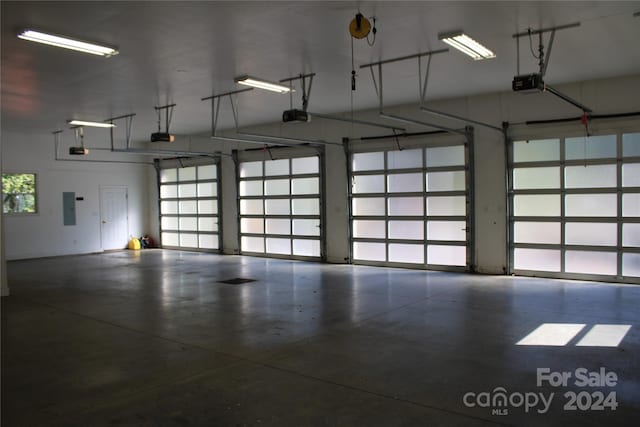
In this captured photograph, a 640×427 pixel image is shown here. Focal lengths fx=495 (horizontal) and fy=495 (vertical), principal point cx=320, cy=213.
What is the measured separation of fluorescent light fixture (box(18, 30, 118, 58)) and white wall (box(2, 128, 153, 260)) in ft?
28.4

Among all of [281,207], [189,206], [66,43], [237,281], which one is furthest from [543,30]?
[189,206]

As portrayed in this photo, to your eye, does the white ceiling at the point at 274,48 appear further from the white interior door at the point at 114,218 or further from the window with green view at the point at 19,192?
the white interior door at the point at 114,218

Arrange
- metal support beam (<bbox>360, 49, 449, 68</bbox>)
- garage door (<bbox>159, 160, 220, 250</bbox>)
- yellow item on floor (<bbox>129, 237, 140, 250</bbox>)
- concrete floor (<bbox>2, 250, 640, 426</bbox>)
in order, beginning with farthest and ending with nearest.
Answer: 1. yellow item on floor (<bbox>129, 237, 140, 250</bbox>)
2. garage door (<bbox>159, 160, 220, 250</bbox>)
3. metal support beam (<bbox>360, 49, 449, 68</bbox>)
4. concrete floor (<bbox>2, 250, 640, 426</bbox>)

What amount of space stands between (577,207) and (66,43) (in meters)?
8.12

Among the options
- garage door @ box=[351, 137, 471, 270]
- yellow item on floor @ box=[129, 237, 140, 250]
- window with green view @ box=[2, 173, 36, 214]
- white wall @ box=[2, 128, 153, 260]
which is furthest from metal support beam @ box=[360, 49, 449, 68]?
yellow item on floor @ box=[129, 237, 140, 250]

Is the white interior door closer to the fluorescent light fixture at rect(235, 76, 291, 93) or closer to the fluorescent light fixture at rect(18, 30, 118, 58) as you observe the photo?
the fluorescent light fixture at rect(235, 76, 291, 93)

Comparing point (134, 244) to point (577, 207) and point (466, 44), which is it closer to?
point (577, 207)

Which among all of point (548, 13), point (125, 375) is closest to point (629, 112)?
point (548, 13)

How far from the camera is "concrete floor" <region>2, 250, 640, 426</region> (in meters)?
3.54

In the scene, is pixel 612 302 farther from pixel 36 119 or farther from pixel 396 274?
pixel 36 119

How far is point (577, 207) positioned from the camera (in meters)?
8.59

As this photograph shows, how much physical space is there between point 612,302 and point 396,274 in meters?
3.79

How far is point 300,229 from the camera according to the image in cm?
1227

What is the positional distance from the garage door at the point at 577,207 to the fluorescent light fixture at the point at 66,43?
23.1ft
